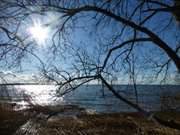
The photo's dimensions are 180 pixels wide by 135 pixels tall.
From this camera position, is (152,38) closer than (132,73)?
Yes

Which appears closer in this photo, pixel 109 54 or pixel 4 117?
pixel 109 54

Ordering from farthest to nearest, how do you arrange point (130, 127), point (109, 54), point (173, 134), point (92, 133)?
point (130, 127)
point (92, 133)
point (173, 134)
point (109, 54)

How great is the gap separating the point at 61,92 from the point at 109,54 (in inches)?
54.5

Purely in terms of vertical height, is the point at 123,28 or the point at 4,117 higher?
the point at 123,28

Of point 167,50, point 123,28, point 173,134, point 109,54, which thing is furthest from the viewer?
point 173,134

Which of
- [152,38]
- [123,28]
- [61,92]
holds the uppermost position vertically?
[123,28]

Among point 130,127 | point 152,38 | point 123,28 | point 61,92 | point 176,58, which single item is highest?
point 123,28

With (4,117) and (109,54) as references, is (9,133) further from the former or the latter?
(109,54)

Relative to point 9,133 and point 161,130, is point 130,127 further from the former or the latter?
point 9,133

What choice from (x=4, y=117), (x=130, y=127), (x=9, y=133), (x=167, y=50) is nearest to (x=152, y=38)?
(x=167, y=50)

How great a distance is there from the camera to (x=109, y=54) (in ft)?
21.1

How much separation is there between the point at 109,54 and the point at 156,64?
165 centimetres

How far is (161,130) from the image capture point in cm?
1330

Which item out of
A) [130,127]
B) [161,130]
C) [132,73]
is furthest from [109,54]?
[130,127]
